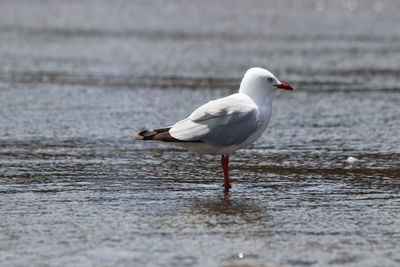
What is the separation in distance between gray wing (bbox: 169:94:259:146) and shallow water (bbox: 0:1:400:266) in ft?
A: 1.33

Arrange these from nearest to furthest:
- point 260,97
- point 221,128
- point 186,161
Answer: point 221,128 < point 260,97 < point 186,161

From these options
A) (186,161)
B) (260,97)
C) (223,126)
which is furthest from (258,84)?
(186,161)

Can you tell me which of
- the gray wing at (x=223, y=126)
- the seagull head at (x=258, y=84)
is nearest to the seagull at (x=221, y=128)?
the gray wing at (x=223, y=126)

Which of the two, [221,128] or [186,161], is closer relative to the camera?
[221,128]

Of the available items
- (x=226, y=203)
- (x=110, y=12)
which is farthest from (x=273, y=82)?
(x=110, y=12)

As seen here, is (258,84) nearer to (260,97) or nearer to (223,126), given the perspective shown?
(260,97)

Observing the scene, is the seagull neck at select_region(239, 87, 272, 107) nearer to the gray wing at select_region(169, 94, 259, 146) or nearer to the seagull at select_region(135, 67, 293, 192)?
the seagull at select_region(135, 67, 293, 192)

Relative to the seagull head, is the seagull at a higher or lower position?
lower

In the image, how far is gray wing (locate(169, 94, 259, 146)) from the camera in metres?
6.84

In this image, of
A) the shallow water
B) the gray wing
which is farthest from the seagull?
the shallow water

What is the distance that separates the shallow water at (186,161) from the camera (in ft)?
17.0

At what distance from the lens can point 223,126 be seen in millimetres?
6855

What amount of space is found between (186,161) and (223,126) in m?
1.20

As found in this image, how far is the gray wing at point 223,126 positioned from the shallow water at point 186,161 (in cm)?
41
